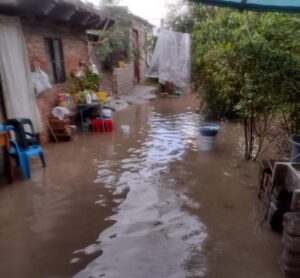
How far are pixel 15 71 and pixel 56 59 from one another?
2027 millimetres

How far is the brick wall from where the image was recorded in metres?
6.53

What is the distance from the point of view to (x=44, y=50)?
705cm

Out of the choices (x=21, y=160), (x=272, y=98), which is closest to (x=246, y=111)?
(x=272, y=98)

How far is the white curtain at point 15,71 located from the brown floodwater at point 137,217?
43.5 inches

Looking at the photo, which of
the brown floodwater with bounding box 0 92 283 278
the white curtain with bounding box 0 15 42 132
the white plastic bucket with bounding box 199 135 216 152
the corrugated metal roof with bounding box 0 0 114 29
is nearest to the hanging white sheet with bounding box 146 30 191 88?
the corrugated metal roof with bounding box 0 0 114 29

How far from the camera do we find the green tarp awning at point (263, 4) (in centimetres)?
323

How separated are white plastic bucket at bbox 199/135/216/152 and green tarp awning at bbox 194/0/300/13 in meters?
3.14

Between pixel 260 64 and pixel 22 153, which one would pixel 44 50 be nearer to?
pixel 22 153

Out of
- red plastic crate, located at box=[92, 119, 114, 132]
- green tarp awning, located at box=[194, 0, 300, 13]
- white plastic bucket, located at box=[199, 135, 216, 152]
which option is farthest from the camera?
red plastic crate, located at box=[92, 119, 114, 132]

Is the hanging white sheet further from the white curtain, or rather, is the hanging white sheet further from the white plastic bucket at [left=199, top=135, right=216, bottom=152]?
the white curtain

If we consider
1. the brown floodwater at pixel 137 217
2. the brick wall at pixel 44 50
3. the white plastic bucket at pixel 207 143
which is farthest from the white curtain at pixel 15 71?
the white plastic bucket at pixel 207 143

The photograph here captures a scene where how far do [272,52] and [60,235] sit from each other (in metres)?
3.22

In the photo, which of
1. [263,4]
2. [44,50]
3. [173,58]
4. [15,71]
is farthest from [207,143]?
[173,58]

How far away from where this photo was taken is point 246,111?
5.15 metres
